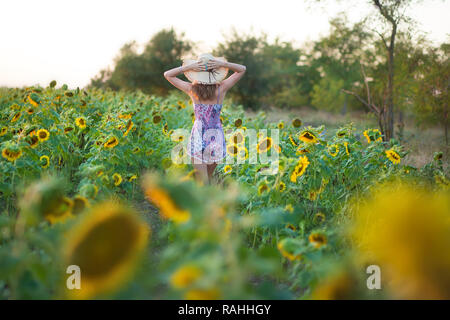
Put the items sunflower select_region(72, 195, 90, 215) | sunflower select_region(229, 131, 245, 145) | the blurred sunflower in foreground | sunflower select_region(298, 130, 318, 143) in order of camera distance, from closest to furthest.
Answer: the blurred sunflower in foreground, sunflower select_region(72, 195, 90, 215), sunflower select_region(298, 130, 318, 143), sunflower select_region(229, 131, 245, 145)

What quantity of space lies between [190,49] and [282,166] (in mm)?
20453

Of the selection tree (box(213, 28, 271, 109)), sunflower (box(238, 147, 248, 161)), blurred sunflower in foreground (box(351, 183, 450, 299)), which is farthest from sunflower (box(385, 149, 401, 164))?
tree (box(213, 28, 271, 109))

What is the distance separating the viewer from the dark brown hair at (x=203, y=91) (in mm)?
3898

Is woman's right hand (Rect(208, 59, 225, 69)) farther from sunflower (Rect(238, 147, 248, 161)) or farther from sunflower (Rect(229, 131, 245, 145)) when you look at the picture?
sunflower (Rect(238, 147, 248, 161))

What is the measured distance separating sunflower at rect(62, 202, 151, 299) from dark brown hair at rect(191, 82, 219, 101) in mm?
3078

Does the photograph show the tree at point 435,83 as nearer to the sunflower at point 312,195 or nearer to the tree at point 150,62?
the sunflower at point 312,195

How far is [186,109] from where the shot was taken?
8.55 metres

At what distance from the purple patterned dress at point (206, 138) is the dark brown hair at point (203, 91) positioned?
79mm

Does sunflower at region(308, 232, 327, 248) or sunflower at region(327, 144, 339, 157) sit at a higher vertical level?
sunflower at region(327, 144, 339, 157)

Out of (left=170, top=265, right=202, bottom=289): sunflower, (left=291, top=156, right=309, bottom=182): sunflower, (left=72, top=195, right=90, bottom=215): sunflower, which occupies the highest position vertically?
(left=291, top=156, right=309, bottom=182): sunflower

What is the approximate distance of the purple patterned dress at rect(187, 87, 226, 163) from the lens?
157 inches

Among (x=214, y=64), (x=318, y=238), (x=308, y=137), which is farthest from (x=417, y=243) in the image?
(x=214, y=64)
